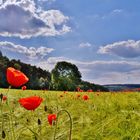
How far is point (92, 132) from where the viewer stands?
13.5 feet

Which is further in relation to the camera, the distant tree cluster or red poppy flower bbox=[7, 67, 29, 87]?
the distant tree cluster

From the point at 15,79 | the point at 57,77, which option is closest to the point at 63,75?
the point at 57,77

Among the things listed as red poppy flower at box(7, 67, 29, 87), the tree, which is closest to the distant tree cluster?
the tree

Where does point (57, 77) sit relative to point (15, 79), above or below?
above

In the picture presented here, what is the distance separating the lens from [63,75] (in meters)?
52.8

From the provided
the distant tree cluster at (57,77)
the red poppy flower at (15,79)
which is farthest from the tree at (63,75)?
the red poppy flower at (15,79)

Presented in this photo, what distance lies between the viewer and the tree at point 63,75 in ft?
159

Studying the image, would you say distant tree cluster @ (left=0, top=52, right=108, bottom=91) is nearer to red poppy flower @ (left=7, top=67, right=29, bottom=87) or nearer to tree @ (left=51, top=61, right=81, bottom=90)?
tree @ (left=51, top=61, right=81, bottom=90)

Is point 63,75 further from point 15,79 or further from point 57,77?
point 15,79

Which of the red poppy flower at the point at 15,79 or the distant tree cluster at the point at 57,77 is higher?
the distant tree cluster at the point at 57,77

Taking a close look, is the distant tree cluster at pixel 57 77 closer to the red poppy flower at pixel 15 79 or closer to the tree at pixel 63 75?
the tree at pixel 63 75

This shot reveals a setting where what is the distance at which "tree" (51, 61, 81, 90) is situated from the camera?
48.3m

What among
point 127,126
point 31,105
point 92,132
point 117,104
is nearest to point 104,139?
point 92,132

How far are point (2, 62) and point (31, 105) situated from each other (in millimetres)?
55823
